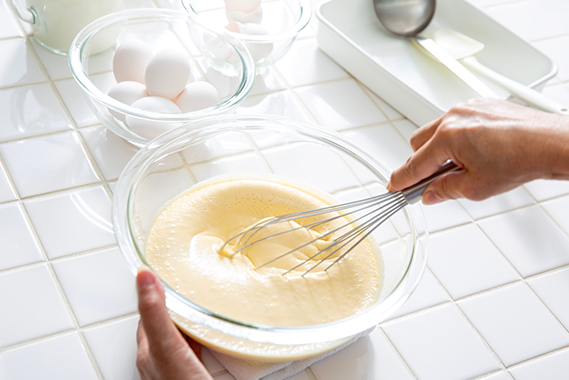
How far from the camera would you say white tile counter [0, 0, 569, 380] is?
1.97 ft

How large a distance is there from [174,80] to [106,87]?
0.15 meters

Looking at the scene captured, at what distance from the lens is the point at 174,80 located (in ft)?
2.47

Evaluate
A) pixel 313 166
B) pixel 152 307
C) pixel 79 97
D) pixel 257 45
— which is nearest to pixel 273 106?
pixel 257 45

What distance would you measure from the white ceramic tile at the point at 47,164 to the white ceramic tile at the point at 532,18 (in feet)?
3.15

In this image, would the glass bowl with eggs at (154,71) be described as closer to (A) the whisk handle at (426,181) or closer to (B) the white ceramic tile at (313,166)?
(B) the white ceramic tile at (313,166)

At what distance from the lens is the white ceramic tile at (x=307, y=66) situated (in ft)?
3.20

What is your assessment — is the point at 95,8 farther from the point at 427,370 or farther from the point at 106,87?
→ the point at 427,370

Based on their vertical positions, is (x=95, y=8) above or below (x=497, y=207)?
above

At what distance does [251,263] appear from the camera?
2.02 ft

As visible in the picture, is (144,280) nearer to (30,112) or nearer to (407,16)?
(30,112)

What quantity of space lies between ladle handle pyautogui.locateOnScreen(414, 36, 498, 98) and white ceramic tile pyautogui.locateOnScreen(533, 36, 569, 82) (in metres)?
0.29

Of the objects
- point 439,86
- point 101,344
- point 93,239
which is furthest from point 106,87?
point 439,86

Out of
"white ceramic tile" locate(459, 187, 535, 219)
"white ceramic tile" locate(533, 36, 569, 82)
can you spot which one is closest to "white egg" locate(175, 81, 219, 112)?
"white ceramic tile" locate(459, 187, 535, 219)

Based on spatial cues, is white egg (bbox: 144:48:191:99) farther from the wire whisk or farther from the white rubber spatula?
the white rubber spatula
